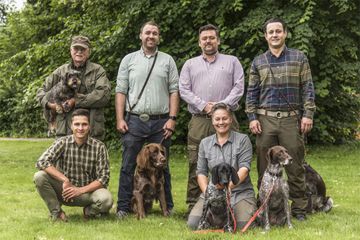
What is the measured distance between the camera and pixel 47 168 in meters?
5.81

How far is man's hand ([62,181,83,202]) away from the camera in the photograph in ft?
18.9

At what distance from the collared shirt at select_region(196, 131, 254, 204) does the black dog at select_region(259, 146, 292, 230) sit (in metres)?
0.26

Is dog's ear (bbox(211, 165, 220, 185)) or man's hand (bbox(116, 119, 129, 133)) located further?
man's hand (bbox(116, 119, 129, 133))

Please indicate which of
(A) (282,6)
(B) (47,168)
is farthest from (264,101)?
(A) (282,6)

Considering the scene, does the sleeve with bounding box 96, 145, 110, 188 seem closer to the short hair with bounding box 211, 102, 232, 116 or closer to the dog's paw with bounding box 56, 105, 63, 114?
the dog's paw with bounding box 56, 105, 63, 114

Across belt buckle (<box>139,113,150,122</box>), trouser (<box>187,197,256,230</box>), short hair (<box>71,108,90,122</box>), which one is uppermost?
short hair (<box>71,108,90,122</box>)

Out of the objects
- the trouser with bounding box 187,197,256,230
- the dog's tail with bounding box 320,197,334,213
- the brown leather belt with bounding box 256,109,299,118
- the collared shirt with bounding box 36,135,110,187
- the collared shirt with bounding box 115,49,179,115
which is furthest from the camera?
the dog's tail with bounding box 320,197,334,213

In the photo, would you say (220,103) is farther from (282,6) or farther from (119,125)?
(282,6)

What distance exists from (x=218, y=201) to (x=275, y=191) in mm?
632

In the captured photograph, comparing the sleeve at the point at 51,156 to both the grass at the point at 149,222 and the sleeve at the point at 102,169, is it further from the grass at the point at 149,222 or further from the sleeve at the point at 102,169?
the grass at the point at 149,222

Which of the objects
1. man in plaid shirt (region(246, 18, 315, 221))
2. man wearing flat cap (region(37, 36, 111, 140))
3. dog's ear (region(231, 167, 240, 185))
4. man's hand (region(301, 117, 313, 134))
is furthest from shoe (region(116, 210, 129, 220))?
man's hand (region(301, 117, 313, 134))

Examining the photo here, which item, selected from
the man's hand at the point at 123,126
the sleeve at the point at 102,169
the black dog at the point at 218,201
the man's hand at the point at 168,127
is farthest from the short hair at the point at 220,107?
the sleeve at the point at 102,169

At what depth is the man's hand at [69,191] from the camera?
5746mm

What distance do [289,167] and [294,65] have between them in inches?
45.8
